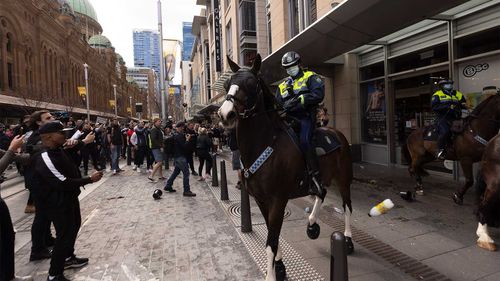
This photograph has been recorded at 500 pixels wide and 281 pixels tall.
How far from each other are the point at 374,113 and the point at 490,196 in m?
8.05

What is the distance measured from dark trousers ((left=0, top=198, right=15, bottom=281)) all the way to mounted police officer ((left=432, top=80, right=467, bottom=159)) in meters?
7.49

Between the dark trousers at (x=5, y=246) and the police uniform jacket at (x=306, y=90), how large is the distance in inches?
144

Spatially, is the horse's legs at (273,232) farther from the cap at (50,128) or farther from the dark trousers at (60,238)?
the cap at (50,128)

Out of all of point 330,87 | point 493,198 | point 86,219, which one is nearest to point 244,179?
point 493,198

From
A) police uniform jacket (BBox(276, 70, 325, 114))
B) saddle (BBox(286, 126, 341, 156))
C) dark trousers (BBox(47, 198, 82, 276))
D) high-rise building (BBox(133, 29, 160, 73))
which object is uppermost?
high-rise building (BBox(133, 29, 160, 73))

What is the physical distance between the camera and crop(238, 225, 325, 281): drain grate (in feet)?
12.7

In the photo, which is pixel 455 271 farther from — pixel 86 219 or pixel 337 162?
pixel 86 219

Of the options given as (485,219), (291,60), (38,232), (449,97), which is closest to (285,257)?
(291,60)

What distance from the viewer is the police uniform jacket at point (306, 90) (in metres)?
3.77

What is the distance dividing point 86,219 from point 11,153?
3.49m

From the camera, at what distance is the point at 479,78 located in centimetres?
795

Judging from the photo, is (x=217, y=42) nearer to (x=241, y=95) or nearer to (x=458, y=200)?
(x=458, y=200)

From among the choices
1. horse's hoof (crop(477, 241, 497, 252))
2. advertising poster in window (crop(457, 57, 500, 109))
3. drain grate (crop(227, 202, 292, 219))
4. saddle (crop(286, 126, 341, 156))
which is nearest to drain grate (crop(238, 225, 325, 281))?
drain grate (crop(227, 202, 292, 219))

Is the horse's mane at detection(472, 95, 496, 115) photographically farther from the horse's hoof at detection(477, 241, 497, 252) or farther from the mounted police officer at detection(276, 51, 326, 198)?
the mounted police officer at detection(276, 51, 326, 198)
